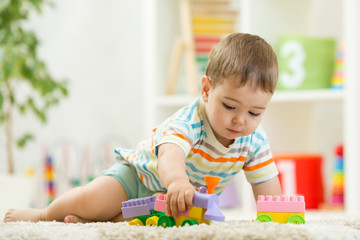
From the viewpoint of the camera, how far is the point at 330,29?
2.41 meters

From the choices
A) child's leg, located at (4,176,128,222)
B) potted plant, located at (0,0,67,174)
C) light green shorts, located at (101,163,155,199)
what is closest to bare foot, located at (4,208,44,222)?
child's leg, located at (4,176,128,222)

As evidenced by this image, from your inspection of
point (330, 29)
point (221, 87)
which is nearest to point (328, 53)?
point (330, 29)

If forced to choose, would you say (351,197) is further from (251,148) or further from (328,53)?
(251,148)

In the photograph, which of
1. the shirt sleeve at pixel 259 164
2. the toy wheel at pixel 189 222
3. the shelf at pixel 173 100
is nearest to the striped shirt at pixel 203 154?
the shirt sleeve at pixel 259 164

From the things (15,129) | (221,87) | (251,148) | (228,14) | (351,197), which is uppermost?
(228,14)

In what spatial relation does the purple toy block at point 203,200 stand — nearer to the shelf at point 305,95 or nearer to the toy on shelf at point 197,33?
the shelf at point 305,95

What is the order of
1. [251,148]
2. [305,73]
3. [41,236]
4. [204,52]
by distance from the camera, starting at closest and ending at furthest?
[41,236]
[251,148]
[305,73]
[204,52]

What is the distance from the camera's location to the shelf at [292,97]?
198 centimetres

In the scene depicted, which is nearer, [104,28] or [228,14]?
[228,14]

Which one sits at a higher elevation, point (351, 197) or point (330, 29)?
point (330, 29)

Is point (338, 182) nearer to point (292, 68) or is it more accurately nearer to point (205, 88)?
point (292, 68)

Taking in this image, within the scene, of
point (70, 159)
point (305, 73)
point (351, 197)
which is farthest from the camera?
point (70, 159)

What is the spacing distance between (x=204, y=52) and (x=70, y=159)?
89 cm

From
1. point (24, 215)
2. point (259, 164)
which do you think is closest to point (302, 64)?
point (259, 164)
